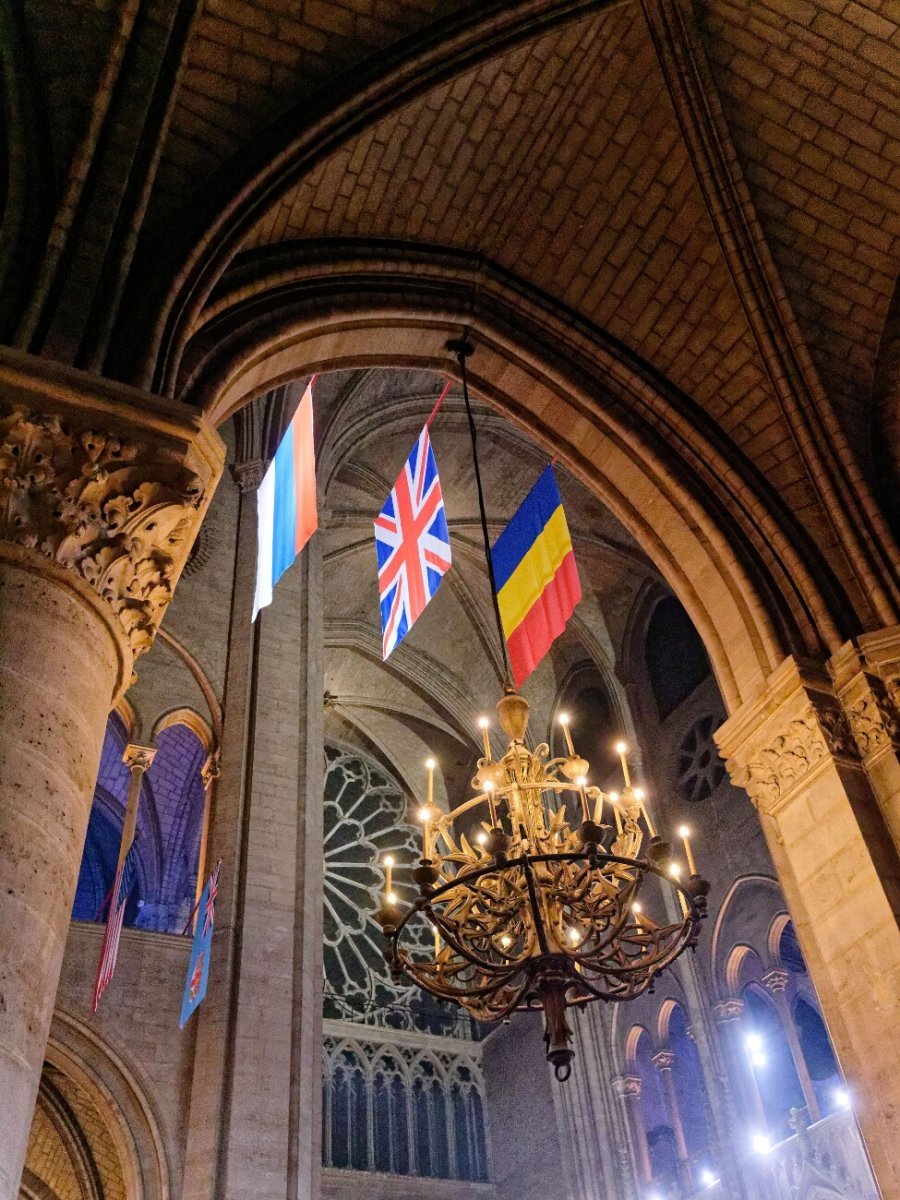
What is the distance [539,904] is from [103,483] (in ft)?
9.00

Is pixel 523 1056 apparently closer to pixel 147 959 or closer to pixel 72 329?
pixel 147 959

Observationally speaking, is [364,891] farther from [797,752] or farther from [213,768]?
[797,752]

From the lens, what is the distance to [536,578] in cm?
706

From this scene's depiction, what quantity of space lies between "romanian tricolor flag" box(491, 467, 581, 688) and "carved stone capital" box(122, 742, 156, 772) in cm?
350

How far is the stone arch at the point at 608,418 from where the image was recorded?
6.04 meters

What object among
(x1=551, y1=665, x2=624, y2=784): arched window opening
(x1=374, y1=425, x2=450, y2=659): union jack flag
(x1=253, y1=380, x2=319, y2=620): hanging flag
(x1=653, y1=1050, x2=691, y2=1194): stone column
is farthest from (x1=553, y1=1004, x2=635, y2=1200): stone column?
(x1=253, y1=380, x2=319, y2=620): hanging flag

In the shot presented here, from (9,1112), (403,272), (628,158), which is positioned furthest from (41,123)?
(9,1112)

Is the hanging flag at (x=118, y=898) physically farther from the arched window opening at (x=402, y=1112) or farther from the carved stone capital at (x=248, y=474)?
the arched window opening at (x=402, y=1112)

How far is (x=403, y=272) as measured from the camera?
6.46m

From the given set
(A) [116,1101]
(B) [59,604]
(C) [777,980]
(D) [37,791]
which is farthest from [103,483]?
(C) [777,980]

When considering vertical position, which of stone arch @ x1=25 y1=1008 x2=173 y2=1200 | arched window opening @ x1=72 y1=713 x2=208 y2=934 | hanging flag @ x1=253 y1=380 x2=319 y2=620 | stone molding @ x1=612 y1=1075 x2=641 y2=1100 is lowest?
stone arch @ x1=25 y1=1008 x2=173 y2=1200

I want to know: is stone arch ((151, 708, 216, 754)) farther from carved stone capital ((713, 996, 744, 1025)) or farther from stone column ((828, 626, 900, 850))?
carved stone capital ((713, 996, 744, 1025))

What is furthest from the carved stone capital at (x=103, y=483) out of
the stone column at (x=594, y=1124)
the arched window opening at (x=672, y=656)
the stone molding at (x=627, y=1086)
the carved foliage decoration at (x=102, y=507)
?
the stone molding at (x=627, y=1086)

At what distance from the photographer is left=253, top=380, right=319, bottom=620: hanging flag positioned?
615 centimetres
